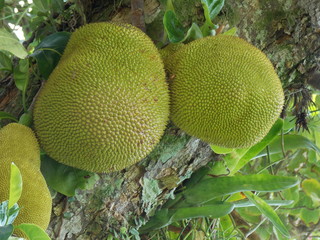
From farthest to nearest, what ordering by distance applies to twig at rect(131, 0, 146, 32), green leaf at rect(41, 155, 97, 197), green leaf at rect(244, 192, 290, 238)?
green leaf at rect(244, 192, 290, 238)
twig at rect(131, 0, 146, 32)
green leaf at rect(41, 155, 97, 197)

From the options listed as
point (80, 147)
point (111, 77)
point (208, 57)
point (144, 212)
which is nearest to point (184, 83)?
point (208, 57)

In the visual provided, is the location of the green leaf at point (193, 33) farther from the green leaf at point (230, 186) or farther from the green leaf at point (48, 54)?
the green leaf at point (230, 186)

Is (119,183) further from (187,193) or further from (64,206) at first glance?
(187,193)

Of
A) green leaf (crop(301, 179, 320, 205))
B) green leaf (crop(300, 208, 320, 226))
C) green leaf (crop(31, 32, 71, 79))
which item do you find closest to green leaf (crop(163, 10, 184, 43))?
green leaf (crop(31, 32, 71, 79))

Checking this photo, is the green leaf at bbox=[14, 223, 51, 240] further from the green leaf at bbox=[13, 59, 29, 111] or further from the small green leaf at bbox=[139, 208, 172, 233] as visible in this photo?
the small green leaf at bbox=[139, 208, 172, 233]

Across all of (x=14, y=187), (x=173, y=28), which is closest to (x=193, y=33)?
(x=173, y=28)

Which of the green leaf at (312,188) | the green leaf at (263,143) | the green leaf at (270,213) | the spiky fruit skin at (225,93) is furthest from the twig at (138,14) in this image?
the green leaf at (312,188)

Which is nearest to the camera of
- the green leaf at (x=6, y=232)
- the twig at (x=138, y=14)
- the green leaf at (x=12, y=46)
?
the green leaf at (x=6, y=232)
